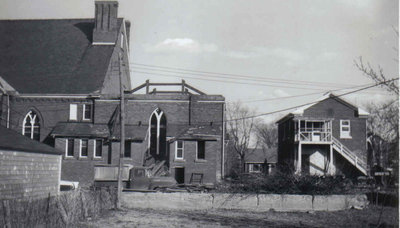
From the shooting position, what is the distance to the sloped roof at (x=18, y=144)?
18.8 m

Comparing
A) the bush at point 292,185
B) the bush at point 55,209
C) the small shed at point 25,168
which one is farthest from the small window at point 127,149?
the bush at point 55,209

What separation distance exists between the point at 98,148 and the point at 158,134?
5.07 m

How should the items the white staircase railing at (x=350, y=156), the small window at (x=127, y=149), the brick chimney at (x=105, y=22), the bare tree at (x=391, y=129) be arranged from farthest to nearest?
1. the brick chimney at (x=105, y=22)
2. the white staircase railing at (x=350, y=156)
3. the small window at (x=127, y=149)
4. the bare tree at (x=391, y=129)

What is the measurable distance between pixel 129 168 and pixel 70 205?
12.1m

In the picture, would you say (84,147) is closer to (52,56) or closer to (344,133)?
(52,56)

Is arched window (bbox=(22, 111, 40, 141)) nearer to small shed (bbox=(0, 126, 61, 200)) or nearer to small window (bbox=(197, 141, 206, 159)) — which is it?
small window (bbox=(197, 141, 206, 159))

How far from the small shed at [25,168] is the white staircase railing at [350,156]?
23.4 m

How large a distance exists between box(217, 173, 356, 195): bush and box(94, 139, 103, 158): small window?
13819mm

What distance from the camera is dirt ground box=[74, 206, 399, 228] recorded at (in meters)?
16.5

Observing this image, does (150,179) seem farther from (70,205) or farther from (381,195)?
(381,195)

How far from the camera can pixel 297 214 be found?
2045 centimetres

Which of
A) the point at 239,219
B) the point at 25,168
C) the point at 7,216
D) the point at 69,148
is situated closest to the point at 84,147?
the point at 69,148

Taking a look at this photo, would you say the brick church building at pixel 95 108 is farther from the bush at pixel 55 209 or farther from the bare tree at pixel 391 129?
the bare tree at pixel 391 129

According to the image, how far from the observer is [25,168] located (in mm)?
19938
